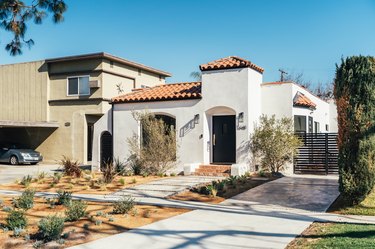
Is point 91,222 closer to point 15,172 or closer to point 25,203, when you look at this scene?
point 25,203

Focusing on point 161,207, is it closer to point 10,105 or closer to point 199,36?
point 199,36

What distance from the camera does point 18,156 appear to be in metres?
24.0

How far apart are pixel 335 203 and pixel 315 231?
318cm

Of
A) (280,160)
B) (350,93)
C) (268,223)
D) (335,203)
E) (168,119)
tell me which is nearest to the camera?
(268,223)

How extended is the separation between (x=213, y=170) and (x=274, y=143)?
281cm

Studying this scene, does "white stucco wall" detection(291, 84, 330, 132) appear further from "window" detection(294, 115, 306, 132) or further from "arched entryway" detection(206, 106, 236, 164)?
"arched entryway" detection(206, 106, 236, 164)

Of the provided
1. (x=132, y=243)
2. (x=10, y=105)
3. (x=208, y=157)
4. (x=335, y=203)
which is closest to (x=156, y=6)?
(x=208, y=157)

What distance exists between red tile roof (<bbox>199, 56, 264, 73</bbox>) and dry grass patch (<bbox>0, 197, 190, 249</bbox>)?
27.7 ft

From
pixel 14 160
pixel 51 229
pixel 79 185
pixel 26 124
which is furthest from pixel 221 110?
pixel 14 160

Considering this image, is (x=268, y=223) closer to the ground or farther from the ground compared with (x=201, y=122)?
closer to the ground

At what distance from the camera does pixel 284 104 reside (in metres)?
16.5

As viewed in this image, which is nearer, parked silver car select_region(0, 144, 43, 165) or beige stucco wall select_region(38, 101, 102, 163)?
parked silver car select_region(0, 144, 43, 165)

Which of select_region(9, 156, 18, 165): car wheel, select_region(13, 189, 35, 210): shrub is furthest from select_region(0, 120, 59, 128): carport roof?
select_region(13, 189, 35, 210): shrub

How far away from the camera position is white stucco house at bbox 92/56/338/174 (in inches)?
627
